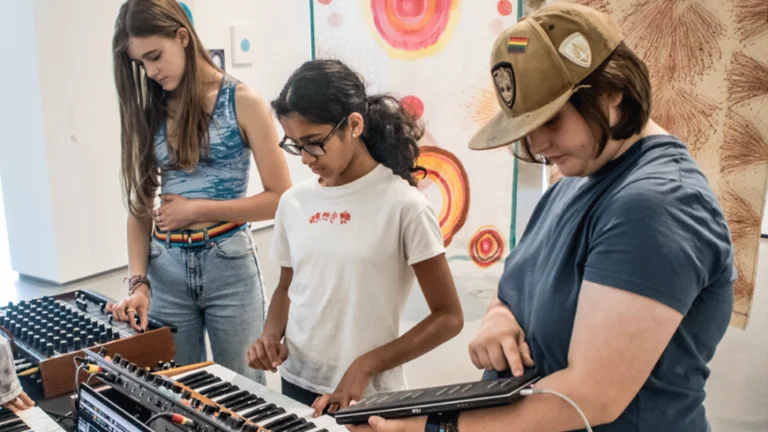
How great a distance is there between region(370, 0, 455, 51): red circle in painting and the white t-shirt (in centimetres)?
142

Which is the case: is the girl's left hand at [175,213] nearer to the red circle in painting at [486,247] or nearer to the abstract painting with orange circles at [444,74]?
the abstract painting with orange circles at [444,74]

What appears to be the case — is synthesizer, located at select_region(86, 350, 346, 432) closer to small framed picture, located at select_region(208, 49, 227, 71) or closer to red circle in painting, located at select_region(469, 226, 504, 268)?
red circle in painting, located at select_region(469, 226, 504, 268)

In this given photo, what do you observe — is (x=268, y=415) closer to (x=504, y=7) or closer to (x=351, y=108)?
(x=351, y=108)

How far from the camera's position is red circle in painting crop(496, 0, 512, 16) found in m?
2.70

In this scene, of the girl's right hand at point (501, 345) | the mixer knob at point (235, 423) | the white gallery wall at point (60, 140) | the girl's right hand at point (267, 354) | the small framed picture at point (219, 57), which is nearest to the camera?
the girl's right hand at point (501, 345)

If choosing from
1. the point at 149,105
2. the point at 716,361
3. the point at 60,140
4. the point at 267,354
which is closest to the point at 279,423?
the point at 267,354

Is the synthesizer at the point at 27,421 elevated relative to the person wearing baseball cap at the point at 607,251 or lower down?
lower down

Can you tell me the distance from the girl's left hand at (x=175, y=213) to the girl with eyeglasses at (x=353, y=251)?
0.32m

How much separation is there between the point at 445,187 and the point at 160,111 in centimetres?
150

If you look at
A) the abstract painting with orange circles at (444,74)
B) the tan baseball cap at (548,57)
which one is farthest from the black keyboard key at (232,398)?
the abstract painting with orange circles at (444,74)

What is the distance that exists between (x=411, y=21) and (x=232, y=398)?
1979 millimetres

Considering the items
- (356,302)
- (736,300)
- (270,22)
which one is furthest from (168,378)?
(270,22)

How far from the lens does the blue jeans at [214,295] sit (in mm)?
1726

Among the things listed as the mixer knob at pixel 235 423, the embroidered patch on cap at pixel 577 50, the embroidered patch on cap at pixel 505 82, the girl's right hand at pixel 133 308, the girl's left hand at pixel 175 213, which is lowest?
the girl's right hand at pixel 133 308
